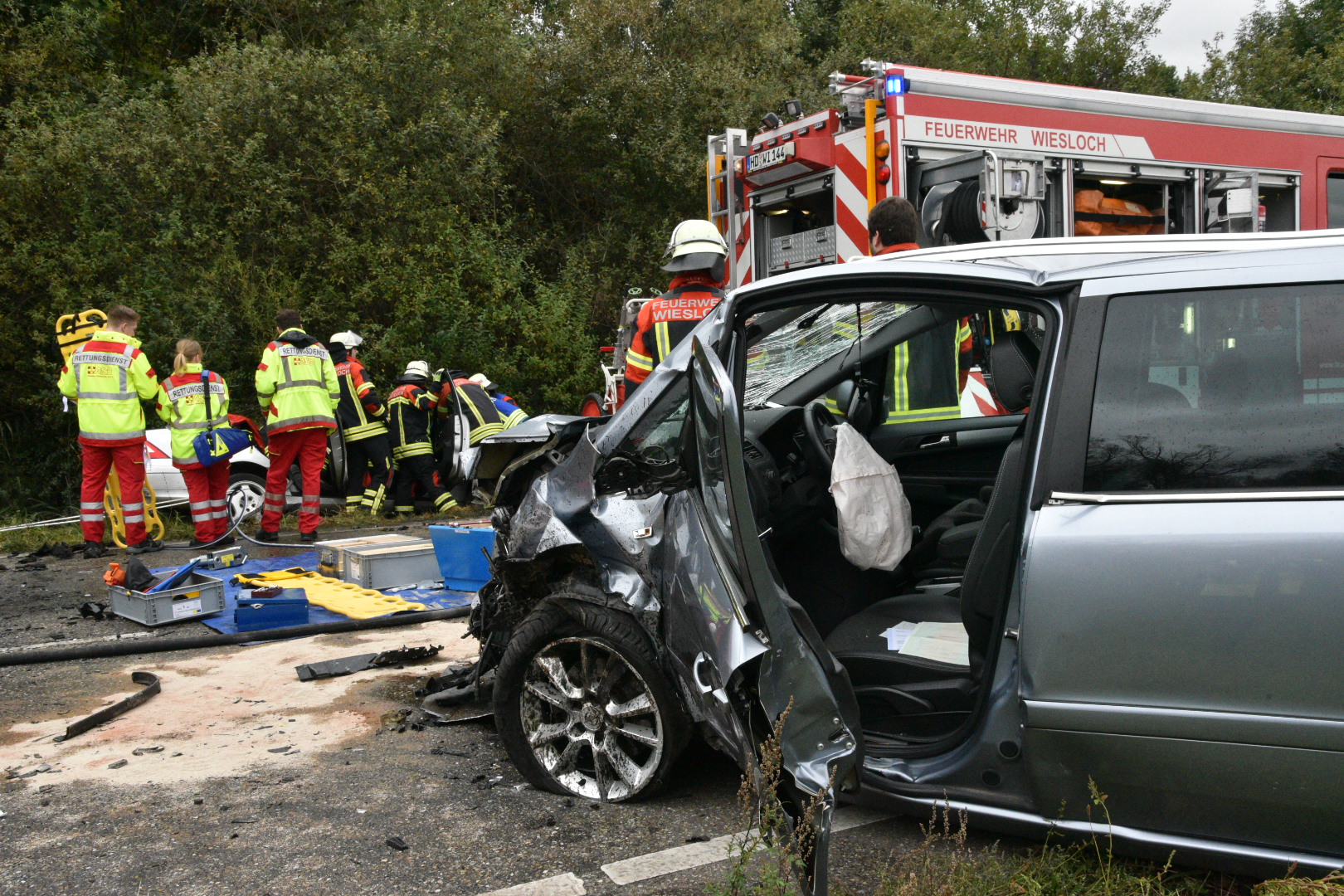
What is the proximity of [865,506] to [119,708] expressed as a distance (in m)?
3.30

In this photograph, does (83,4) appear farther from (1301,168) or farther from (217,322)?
(1301,168)

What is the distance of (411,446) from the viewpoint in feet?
35.5

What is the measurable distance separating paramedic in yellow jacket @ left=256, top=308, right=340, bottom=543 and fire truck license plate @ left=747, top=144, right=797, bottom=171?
4.09 m

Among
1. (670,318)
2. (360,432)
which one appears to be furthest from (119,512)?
(670,318)

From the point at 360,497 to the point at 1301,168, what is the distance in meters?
9.07

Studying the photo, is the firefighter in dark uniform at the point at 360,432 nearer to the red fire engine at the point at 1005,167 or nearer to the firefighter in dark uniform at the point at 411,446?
the firefighter in dark uniform at the point at 411,446

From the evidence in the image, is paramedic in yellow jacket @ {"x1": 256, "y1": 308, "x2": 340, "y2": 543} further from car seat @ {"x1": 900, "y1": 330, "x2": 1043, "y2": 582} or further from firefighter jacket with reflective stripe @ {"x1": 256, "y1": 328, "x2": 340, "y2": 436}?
car seat @ {"x1": 900, "y1": 330, "x2": 1043, "y2": 582}

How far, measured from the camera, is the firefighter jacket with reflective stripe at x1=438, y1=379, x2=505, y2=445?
10742 mm

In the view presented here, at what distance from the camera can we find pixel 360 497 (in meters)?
10.9

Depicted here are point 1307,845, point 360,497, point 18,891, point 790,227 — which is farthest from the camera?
point 360,497

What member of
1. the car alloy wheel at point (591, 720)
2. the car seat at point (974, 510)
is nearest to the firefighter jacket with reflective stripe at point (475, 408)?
the car seat at point (974, 510)

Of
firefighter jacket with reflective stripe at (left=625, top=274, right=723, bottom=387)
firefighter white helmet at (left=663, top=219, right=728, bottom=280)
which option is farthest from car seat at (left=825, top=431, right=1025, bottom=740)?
firefighter white helmet at (left=663, top=219, right=728, bottom=280)

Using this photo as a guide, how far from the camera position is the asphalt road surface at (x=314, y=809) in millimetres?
2912

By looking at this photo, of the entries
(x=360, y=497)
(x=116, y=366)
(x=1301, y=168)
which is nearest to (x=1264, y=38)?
(x=1301, y=168)
